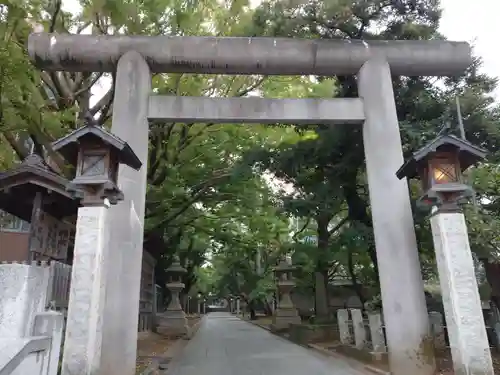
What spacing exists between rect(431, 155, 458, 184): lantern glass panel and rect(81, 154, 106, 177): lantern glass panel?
19.4 feet

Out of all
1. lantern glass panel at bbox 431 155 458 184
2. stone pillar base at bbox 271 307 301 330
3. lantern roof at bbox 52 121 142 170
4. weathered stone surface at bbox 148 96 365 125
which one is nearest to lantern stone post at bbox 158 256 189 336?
stone pillar base at bbox 271 307 301 330

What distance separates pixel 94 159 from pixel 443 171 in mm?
6288

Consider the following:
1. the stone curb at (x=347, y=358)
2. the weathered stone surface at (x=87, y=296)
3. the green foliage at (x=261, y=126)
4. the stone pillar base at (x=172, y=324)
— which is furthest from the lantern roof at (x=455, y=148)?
the stone pillar base at (x=172, y=324)

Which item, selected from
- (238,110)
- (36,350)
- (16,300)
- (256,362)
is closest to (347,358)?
(256,362)

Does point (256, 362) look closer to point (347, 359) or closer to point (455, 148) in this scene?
point (347, 359)

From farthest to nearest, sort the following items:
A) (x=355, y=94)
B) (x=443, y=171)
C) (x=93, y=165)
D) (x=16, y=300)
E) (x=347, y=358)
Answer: (x=355, y=94), (x=347, y=358), (x=443, y=171), (x=93, y=165), (x=16, y=300)

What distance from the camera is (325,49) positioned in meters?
9.84

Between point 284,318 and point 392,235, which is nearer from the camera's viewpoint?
point 392,235

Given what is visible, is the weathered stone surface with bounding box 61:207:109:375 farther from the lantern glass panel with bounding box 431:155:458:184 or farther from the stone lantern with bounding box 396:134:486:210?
the lantern glass panel with bounding box 431:155:458:184

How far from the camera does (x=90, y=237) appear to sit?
6.90 meters

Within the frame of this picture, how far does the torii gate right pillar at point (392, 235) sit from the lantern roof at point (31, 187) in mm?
6531

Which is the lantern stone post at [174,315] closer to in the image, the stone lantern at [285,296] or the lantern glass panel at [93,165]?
the stone lantern at [285,296]

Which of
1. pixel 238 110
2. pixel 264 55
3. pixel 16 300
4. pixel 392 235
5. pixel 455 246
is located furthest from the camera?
pixel 264 55

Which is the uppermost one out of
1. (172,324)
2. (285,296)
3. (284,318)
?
(285,296)
